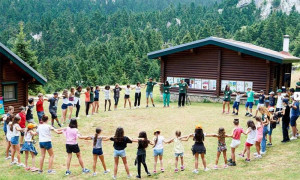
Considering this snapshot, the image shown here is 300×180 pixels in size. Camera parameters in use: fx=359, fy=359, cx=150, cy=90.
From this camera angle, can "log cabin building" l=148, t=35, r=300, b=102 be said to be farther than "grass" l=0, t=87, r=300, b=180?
Yes

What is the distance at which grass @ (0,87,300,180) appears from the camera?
1120 cm

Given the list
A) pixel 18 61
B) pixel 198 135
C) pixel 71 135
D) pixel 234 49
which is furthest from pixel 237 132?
pixel 234 49

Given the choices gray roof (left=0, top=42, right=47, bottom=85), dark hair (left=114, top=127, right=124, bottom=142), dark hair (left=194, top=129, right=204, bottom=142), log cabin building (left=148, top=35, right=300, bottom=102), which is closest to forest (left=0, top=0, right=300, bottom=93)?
log cabin building (left=148, top=35, right=300, bottom=102)

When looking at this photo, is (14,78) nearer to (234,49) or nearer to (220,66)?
(220,66)

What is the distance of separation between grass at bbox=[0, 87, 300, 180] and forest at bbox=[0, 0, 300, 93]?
22.8m

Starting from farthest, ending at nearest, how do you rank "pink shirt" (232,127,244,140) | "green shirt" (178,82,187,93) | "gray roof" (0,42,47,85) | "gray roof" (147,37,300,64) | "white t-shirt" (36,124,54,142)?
"gray roof" (147,37,300,64) → "green shirt" (178,82,187,93) → "gray roof" (0,42,47,85) → "pink shirt" (232,127,244,140) → "white t-shirt" (36,124,54,142)

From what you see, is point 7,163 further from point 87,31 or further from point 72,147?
point 87,31

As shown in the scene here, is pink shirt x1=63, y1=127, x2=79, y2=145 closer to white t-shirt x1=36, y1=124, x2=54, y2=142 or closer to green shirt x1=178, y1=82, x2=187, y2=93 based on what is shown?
white t-shirt x1=36, y1=124, x2=54, y2=142

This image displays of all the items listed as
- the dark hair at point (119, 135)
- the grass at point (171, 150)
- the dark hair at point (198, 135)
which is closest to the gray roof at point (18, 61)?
the grass at point (171, 150)

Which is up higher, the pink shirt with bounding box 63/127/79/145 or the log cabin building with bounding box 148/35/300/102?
the log cabin building with bounding box 148/35/300/102

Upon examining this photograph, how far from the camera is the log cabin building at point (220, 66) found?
27.2 meters

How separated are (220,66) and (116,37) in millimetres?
98543

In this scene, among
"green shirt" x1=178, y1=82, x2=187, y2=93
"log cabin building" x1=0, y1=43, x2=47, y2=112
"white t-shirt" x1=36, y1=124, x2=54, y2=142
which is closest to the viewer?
"white t-shirt" x1=36, y1=124, x2=54, y2=142

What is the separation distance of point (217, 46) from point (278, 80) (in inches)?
231
